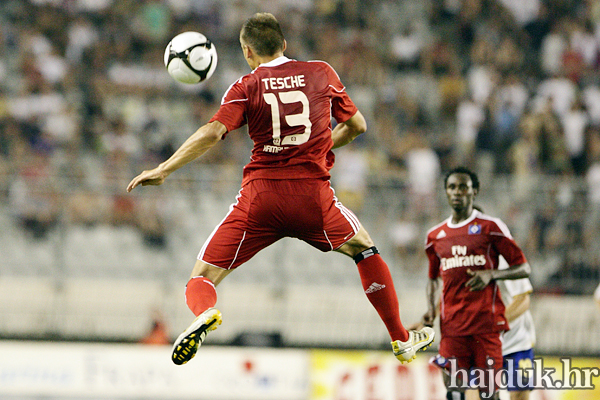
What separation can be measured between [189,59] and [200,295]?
175 centimetres

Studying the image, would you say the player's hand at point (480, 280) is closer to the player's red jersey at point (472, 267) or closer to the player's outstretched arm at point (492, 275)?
the player's outstretched arm at point (492, 275)

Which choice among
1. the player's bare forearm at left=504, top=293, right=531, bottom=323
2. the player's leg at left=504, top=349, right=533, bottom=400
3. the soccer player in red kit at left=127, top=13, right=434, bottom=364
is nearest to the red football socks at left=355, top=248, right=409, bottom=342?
the soccer player in red kit at left=127, top=13, right=434, bottom=364

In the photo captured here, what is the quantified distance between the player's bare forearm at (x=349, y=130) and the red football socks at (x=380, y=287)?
86 centimetres

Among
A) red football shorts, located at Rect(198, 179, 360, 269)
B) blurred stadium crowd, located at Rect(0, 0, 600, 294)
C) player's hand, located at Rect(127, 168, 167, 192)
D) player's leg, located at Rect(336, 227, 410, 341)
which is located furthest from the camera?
blurred stadium crowd, located at Rect(0, 0, 600, 294)

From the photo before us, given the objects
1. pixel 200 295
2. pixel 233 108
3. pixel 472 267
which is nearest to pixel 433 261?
pixel 472 267

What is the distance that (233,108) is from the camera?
541 centimetres

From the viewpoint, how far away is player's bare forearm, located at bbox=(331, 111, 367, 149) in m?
5.91

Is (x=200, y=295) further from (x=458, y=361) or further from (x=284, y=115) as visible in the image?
(x=458, y=361)

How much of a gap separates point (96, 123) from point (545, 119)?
7612 millimetres

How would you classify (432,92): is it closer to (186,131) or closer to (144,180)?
(186,131)

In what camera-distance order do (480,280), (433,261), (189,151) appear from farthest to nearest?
(433,261)
(480,280)
(189,151)

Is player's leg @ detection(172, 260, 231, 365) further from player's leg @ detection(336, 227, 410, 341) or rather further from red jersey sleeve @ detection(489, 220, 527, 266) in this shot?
red jersey sleeve @ detection(489, 220, 527, 266)

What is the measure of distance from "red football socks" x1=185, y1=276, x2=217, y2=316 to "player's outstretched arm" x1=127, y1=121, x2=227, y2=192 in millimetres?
782

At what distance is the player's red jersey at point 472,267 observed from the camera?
7016 mm
